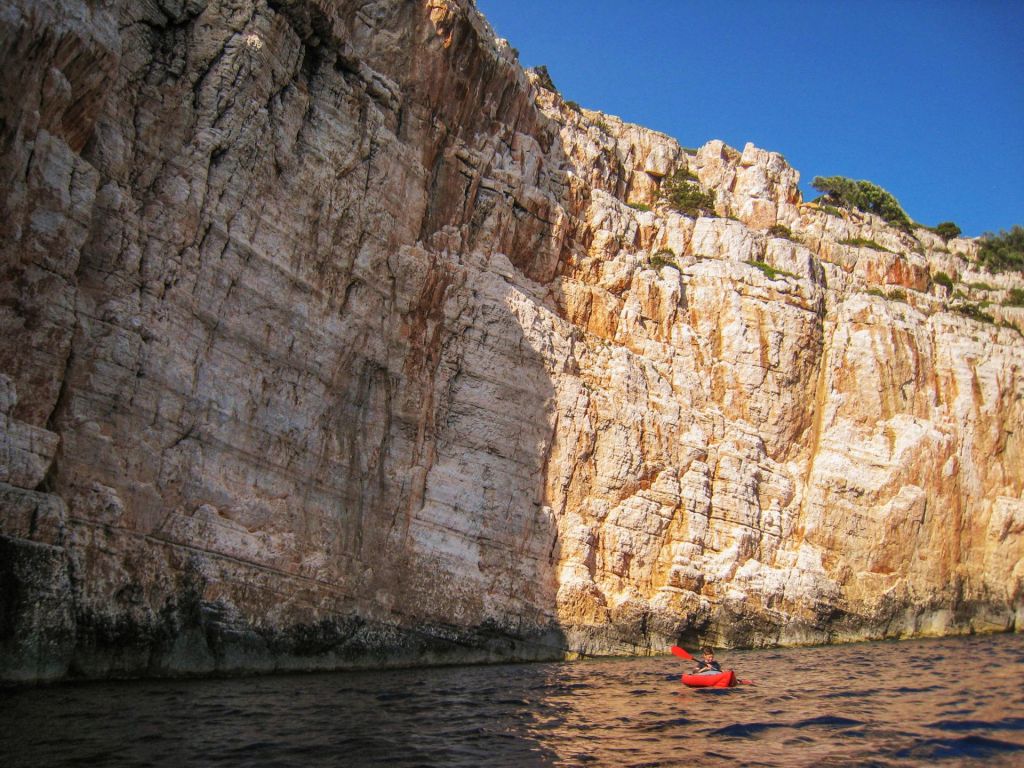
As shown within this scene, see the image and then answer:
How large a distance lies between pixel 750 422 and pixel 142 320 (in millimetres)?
24973

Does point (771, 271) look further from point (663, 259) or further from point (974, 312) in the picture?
point (974, 312)


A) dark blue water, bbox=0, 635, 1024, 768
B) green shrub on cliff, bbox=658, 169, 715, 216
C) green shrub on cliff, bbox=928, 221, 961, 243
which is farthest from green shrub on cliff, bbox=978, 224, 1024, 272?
dark blue water, bbox=0, 635, 1024, 768

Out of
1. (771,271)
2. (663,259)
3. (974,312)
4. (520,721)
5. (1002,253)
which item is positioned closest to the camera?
(520,721)

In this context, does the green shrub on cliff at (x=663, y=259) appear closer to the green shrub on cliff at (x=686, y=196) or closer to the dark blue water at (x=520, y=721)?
the green shrub on cliff at (x=686, y=196)

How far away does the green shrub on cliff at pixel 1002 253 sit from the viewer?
48.4 meters

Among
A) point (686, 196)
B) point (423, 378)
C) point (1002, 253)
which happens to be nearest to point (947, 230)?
point (1002, 253)

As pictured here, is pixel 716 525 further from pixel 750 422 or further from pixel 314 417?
pixel 314 417

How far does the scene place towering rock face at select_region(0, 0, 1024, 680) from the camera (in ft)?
58.2

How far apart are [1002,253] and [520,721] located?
4662cm

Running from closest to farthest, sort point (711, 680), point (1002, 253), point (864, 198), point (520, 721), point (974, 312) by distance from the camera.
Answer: point (520, 721) < point (711, 680) < point (974, 312) < point (1002, 253) < point (864, 198)

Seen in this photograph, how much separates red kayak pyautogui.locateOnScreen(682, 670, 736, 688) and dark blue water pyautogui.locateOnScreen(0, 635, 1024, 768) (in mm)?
382

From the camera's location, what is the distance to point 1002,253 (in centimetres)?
4938

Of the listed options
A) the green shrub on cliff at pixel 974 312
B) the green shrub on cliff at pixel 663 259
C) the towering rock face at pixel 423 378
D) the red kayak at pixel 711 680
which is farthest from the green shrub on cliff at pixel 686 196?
the red kayak at pixel 711 680

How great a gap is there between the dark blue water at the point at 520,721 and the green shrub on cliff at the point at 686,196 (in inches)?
1025
